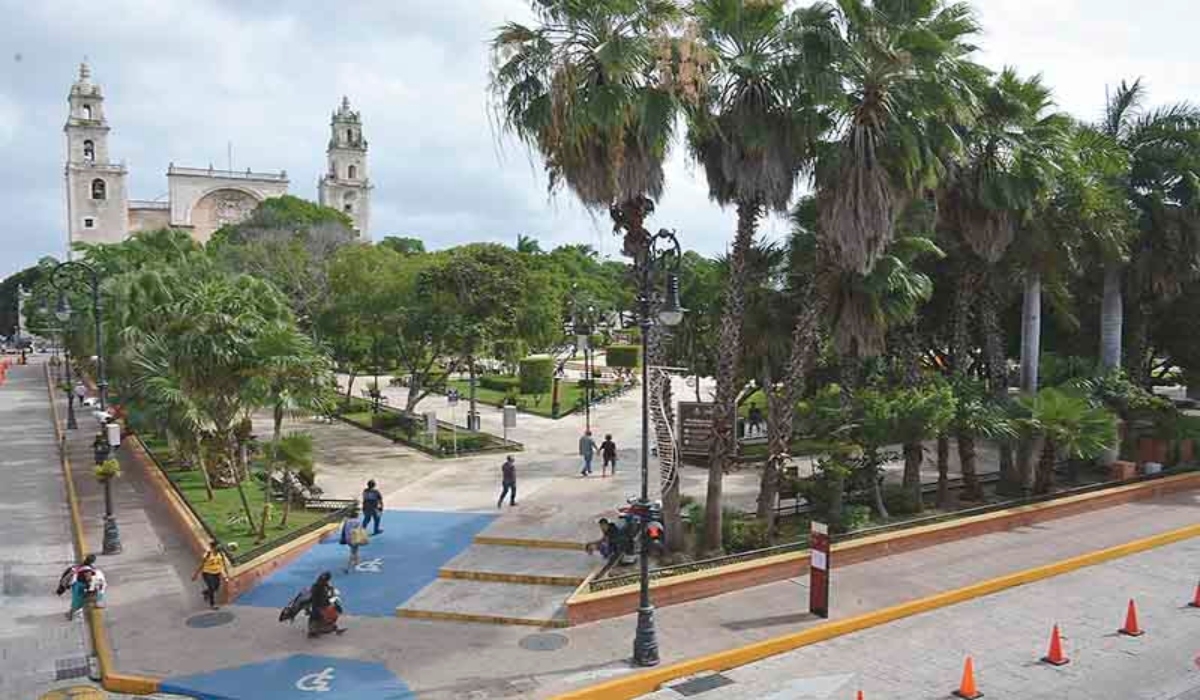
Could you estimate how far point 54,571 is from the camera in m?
17.8

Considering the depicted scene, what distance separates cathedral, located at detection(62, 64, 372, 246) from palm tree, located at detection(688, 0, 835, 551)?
90852 millimetres

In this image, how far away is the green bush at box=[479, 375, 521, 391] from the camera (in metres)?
51.8

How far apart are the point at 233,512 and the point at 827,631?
561 inches

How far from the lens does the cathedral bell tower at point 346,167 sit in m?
125

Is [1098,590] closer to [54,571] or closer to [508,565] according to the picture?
[508,565]

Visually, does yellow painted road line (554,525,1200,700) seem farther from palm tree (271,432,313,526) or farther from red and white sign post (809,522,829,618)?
palm tree (271,432,313,526)

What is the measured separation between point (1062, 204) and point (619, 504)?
13.5 metres

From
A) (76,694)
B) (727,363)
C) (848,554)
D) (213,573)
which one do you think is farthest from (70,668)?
(848,554)

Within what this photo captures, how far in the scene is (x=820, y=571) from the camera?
14117 millimetres

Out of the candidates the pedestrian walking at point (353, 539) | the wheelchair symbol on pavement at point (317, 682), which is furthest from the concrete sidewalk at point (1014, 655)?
the pedestrian walking at point (353, 539)

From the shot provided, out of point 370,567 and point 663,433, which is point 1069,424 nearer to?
point 663,433

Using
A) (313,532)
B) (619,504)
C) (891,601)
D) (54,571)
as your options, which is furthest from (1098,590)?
(54,571)

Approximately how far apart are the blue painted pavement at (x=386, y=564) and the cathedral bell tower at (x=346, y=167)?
4360 inches

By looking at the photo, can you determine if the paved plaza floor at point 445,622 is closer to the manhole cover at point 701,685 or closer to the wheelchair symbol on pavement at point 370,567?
the wheelchair symbol on pavement at point 370,567
